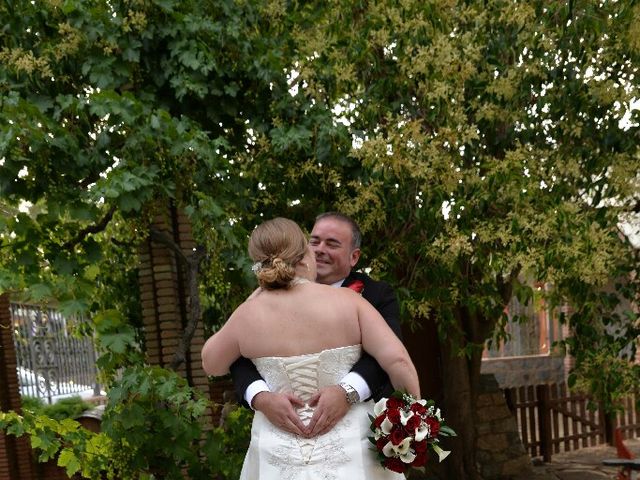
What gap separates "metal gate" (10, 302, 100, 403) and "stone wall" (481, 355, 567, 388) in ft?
24.8

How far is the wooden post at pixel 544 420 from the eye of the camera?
1129cm

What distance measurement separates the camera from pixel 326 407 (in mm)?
2848

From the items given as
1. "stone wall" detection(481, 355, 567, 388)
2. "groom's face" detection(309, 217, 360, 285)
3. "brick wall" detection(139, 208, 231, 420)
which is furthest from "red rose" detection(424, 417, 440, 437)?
"stone wall" detection(481, 355, 567, 388)

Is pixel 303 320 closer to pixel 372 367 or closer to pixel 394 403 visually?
pixel 372 367

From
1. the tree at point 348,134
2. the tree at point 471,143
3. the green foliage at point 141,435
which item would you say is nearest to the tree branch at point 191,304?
the tree at point 348,134

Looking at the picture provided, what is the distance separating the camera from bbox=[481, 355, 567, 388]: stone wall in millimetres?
14719

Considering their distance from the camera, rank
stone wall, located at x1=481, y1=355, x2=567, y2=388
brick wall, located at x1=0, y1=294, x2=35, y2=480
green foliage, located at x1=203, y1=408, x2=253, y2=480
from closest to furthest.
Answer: green foliage, located at x1=203, y1=408, x2=253, y2=480, brick wall, located at x1=0, y1=294, x2=35, y2=480, stone wall, located at x1=481, y1=355, x2=567, y2=388

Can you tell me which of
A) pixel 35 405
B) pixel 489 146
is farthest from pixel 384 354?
pixel 35 405

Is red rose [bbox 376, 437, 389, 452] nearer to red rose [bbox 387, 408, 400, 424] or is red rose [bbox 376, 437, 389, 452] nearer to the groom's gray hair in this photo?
red rose [bbox 387, 408, 400, 424]

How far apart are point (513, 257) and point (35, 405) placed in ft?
14.6

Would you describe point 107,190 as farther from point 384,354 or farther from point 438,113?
point 438,113

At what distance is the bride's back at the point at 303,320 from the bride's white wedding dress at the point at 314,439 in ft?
0.10

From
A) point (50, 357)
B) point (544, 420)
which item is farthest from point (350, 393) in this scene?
point (544, 420)

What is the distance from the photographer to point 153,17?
5273 millimetres
